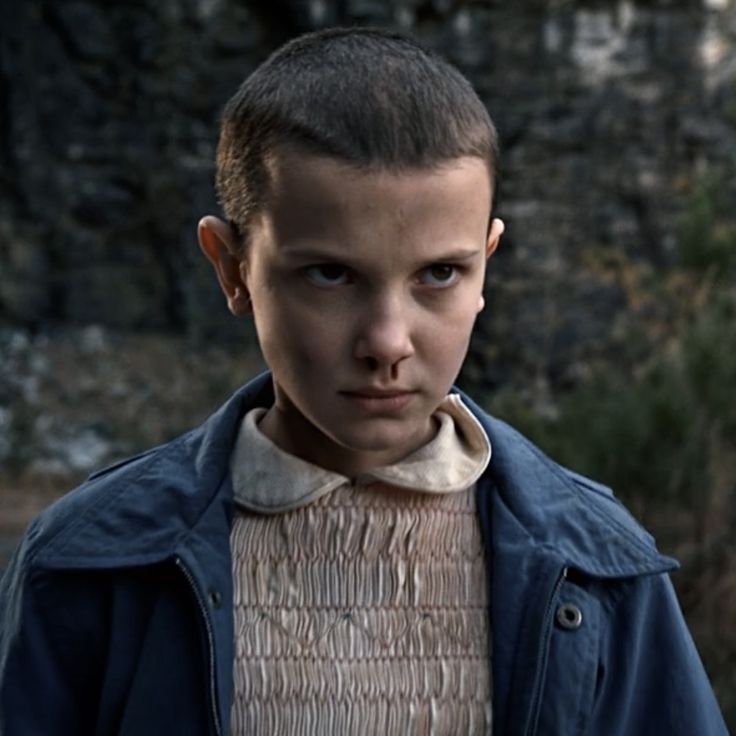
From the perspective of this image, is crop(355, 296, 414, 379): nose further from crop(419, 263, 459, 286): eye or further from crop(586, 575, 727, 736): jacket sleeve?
crop(586, 575, 727, 736): jacket sleeve

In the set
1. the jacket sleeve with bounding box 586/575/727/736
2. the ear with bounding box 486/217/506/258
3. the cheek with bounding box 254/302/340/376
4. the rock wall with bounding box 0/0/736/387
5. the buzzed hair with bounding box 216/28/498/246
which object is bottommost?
the rock wall with bounding box 0/0/736/387

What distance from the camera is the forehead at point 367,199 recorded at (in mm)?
1484

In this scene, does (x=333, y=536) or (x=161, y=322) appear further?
(x=161, y=322)

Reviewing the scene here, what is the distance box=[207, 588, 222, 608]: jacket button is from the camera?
1559 mm

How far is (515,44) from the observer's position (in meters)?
8.38

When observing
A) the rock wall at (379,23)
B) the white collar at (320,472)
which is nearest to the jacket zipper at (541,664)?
the white collar at (320,472)

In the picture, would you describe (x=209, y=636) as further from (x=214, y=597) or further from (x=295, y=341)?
(x=295, y=341)

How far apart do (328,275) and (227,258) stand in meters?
0.21

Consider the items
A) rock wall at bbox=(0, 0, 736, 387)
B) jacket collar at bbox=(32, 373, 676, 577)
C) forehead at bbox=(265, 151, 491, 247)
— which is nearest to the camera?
forehead at bbox=(265, 151, 491, 247)

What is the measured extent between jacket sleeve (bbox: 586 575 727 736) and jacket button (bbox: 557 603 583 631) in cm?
4

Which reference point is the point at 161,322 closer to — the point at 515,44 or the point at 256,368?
the point at 256,368

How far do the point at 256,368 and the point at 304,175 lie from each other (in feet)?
22.6

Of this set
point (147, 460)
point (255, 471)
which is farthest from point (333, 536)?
point (147, 460)

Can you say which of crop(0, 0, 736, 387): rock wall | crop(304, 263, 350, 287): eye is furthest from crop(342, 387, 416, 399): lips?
crop(0, 0, 736, 387): rock wall
